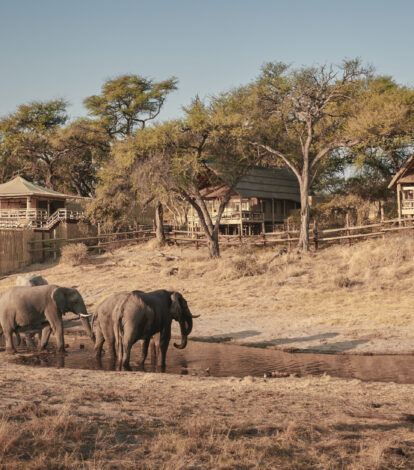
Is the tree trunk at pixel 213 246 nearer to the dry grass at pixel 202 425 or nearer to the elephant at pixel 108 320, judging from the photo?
the elephant at pixel 108 320

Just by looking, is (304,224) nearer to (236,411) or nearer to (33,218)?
(33,218)

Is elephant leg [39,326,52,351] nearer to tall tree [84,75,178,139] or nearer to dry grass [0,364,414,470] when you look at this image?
dry grass [0,364,414,470]

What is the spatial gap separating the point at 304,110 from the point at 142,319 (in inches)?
983

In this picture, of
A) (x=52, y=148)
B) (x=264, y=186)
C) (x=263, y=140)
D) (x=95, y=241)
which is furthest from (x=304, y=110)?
(x=52, y=148)

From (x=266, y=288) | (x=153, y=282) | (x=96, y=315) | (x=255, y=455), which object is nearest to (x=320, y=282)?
(x=266, y=288)

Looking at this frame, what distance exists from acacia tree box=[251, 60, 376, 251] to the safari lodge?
629 centimetres

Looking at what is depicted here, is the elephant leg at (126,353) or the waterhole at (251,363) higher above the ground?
the elephant leg at (126,353)

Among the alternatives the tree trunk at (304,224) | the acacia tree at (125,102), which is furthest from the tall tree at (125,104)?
the tree trunk at (304,224)

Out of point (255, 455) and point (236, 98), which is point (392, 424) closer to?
Answer: point (255, 455)

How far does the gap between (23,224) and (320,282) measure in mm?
28602

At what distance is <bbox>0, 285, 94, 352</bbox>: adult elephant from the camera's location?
16.6 meters

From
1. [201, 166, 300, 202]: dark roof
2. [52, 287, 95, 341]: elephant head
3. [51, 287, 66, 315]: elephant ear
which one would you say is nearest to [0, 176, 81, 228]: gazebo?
[201, 166, 300, 202]: dark roof

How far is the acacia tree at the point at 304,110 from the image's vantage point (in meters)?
35.3

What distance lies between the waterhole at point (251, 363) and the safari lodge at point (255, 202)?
2825 centimetres
